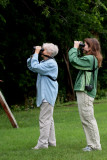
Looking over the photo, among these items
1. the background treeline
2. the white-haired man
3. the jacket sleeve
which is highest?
the jacket sleeve

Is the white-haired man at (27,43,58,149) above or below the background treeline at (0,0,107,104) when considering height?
above

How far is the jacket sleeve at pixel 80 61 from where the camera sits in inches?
301

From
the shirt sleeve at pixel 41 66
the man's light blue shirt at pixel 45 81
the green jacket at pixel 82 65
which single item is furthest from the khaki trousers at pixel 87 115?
the shirt sleeve at pixel 41 66

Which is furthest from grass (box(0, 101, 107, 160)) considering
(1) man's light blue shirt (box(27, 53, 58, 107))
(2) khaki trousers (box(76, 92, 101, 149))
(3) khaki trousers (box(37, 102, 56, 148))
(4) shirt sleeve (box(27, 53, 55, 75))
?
(4) shirt sleeve (box(27, 53, 55, 75))

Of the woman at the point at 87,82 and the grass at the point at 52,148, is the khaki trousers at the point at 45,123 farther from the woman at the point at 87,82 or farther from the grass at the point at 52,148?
the woman at the point at 87,82

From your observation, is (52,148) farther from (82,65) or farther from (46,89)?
(82,65)

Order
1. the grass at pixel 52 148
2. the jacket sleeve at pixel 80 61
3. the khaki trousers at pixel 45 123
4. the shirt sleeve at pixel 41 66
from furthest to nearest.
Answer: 1. the khaki trousers at pixel 45 123
2. the shirt sleeve at pixel 41 66
3. the jacket sleeve at pixel 80 61
4. the grass at pixel 52 148

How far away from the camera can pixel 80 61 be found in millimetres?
7664

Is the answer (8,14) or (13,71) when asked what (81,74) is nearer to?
(8,14)

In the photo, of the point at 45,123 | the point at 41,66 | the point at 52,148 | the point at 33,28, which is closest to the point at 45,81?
the point at 41,66

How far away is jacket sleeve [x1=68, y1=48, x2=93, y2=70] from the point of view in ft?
25.1

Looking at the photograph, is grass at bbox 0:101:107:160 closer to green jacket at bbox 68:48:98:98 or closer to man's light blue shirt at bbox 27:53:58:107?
man's light blue shirt at bbox 27:53:58:107

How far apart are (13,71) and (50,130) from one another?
1565cm

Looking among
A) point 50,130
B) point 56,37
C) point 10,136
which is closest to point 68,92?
point 56,37
